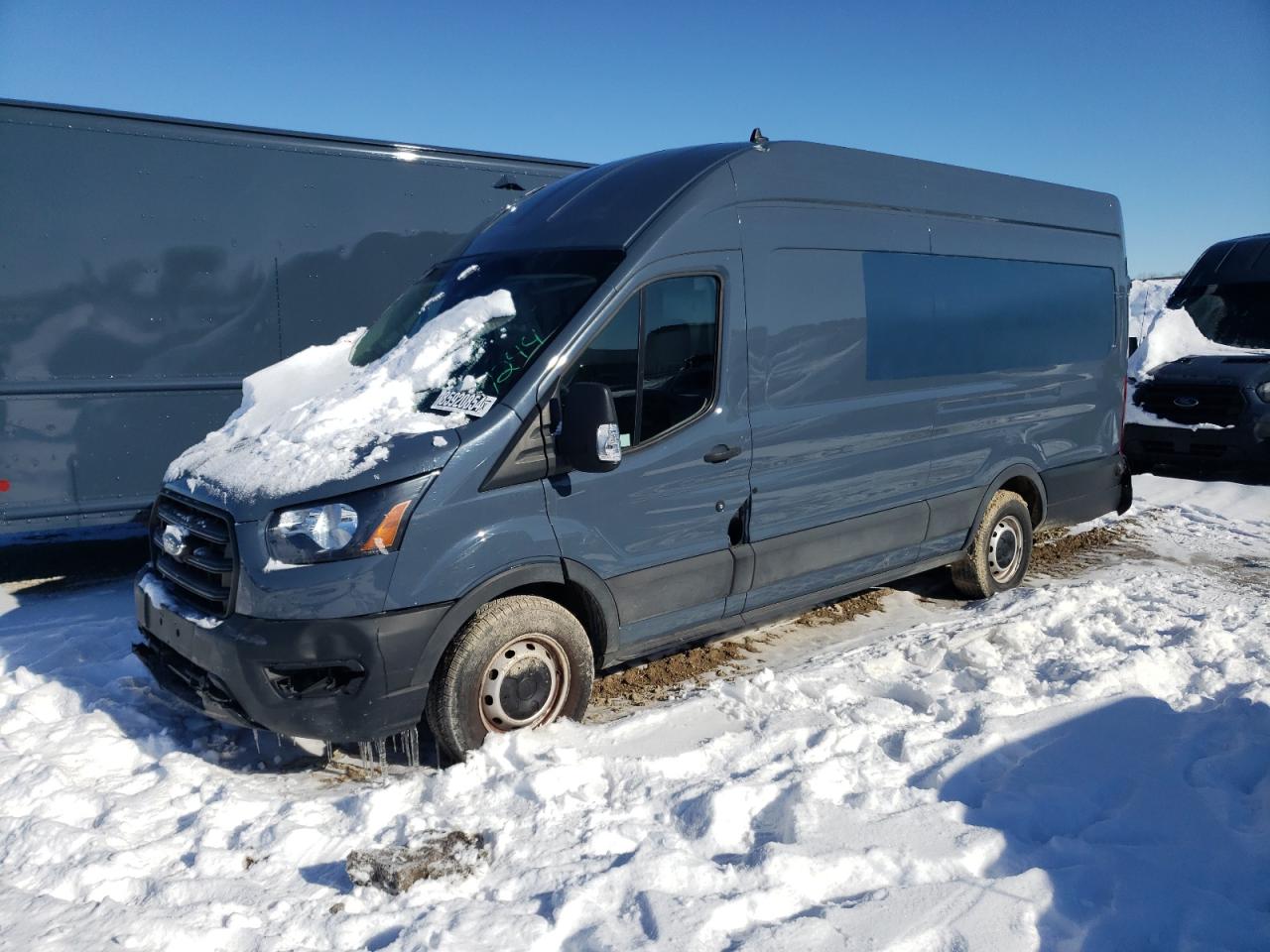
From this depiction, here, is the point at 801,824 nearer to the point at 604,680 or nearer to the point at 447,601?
the point at 447,601

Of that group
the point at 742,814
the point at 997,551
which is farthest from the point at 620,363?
the point at 997,551

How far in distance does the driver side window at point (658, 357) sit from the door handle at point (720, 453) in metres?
0.20

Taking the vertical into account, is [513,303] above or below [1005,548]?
above

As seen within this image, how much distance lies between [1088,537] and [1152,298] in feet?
20.8

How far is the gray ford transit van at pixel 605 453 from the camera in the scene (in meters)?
3.87

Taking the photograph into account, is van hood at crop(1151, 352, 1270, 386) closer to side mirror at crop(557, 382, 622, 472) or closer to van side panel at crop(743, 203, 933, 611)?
van side panel at crop(743, 203, 933, 611)

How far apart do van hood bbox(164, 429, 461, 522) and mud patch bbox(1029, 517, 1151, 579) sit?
5108 mm

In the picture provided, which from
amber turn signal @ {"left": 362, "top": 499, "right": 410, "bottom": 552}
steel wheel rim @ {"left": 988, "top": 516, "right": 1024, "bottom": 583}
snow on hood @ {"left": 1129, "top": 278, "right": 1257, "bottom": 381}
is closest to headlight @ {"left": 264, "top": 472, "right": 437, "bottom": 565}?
amber turn signal @ {"left": 362, "top": 499, "right": 410, "bottom": 552}

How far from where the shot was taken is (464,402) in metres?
4.16

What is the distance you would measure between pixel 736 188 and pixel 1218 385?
7236 millimetres

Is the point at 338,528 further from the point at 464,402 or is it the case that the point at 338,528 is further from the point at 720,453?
the point at 720,453

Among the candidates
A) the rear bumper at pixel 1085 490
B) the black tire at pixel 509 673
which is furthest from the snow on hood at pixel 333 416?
the rear bumper at pixel 1085 490

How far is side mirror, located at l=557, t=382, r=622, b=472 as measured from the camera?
13.1 ft

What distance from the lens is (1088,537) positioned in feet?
27.3
